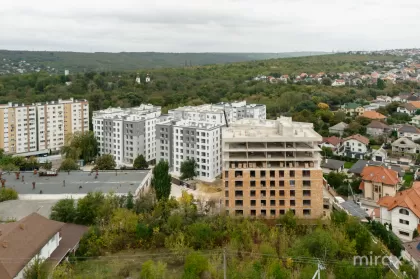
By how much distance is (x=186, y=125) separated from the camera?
114 feet

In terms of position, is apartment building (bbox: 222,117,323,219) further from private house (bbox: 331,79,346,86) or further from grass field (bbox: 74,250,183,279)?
private house (bbox: 331,79,346,86)

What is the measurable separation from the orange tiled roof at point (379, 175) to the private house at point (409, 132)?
57.1 ft

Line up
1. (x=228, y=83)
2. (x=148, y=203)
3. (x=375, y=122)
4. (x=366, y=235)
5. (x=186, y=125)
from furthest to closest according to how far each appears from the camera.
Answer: (x=228, y=83) < (x=375, y=122) < (x=186, y=125) < (x=148, y=203) < (x=366, y=235)

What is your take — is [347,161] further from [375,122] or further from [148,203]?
[148,203]

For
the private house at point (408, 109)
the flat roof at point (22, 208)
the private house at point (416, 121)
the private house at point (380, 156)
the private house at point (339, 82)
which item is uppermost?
the private house at point (339, 82)

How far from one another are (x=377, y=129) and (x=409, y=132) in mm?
3693

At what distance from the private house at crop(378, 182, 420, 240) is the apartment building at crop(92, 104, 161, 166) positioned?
23105mm

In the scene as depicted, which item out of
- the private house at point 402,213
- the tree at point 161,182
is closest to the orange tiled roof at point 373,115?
the private house at point 402,213

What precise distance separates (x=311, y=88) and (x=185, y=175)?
4503 cm

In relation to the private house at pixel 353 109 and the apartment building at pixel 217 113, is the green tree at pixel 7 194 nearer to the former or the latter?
the apartment building at pixel 217 113

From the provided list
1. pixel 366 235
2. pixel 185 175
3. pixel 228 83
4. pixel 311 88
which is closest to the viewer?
pixel 366 235

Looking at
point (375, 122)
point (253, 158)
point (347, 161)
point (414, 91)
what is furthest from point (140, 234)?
point (414, 91)

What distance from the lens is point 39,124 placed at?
141ft

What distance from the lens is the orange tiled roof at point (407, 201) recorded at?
21.0m
